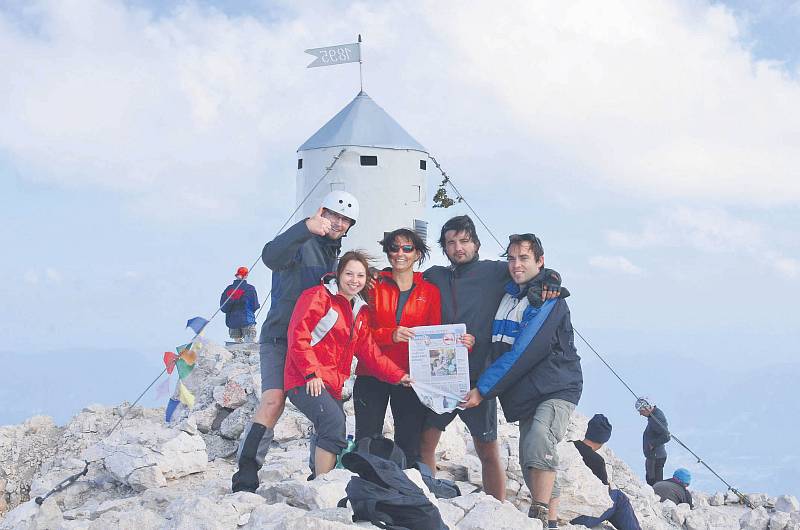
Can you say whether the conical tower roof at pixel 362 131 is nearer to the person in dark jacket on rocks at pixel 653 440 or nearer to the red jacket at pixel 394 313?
the person in dark jacket on rocks at pixel 653 440

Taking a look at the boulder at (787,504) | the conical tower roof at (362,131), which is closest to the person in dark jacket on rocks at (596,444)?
the boulder at (787,504)

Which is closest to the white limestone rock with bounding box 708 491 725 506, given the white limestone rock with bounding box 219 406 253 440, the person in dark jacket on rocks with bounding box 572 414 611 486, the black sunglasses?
the person in dark jacket on rocks with bounding box 572 414 611 486

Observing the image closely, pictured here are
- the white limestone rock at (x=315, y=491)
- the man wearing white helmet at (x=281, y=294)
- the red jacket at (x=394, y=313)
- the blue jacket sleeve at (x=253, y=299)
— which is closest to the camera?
the white limestone rock at (x=315, y=491)

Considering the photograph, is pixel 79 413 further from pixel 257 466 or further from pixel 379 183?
pixel 257 466

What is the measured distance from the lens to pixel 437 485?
6.43 metres

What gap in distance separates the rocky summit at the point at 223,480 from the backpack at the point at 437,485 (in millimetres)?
261

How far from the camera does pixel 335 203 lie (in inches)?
253

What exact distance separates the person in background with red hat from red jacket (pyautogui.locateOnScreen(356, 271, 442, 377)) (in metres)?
8.32

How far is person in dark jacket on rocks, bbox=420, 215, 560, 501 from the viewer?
21.5ft

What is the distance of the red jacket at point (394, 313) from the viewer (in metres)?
6.59

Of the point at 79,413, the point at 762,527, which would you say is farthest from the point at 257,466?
the point at 79,413

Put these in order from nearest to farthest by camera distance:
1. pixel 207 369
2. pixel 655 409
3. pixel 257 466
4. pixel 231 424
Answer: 1. pixel 257 466
2. pixel 231 424
3. pixel 655 409
4. pixel 207 369

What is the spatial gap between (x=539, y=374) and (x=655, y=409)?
298 inches

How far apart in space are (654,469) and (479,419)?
8.24 meters
